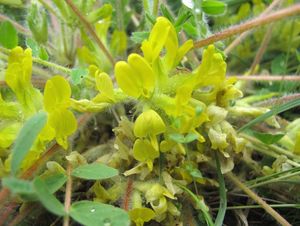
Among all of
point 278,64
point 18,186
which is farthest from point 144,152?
point 278,64

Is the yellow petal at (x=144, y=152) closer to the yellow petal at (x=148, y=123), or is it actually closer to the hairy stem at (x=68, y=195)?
the yellow petal at (x=148, y=123)

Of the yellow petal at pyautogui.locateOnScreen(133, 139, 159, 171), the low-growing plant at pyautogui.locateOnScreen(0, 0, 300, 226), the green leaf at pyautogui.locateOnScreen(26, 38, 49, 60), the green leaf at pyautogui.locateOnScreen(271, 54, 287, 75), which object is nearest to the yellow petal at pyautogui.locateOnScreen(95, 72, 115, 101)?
the low-growing plant at pyautogui.locateOnScreen(0, 0, 300, 226)

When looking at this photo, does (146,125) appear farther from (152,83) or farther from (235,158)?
(235,158)

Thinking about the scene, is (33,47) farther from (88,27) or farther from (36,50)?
(88,27)

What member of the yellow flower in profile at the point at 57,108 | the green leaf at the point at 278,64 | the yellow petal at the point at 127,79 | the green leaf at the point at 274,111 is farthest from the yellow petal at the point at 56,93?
the green leaf at the point at 278,64

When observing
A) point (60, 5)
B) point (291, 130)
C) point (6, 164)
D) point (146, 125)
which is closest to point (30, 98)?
point (6, 164)

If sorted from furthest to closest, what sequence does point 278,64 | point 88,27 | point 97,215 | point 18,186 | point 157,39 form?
point 278,64 < point 88,27 < point 157,39 < point 97,215 < point 18,186
